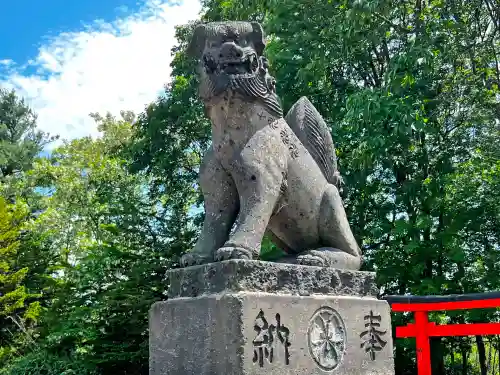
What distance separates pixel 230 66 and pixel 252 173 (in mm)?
580

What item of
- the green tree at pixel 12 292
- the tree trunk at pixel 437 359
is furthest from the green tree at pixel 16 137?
the tree trunk at pixel 437 359

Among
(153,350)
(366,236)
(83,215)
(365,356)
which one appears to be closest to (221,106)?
(153,350)

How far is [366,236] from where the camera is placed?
34.2 ft

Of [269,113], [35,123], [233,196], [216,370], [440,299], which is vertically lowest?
[216,370]

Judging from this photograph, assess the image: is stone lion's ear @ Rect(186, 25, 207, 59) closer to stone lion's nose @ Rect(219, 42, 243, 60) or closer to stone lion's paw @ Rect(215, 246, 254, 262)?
stone lion's nose @ Rect(219, 42, 243, 60)

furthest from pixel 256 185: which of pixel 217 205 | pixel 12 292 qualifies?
pixel 12 292

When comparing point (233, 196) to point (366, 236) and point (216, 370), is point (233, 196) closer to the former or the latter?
point (216, 370)

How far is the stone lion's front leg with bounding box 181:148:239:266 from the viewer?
123 inches

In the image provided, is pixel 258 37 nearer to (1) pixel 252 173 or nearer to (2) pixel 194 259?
(1) pixel 252 173

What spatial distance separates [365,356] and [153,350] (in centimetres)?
117

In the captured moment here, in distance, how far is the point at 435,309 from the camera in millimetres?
7141

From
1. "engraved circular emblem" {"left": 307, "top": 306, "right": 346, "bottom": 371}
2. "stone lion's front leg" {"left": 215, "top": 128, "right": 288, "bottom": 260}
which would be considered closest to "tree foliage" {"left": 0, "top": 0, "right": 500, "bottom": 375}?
"stone lion's front leg" {"left": 215, "top": 128, "right": 288, "bottom": 260}

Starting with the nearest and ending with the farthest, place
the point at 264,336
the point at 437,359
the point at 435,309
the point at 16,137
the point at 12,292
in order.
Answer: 1. the point at 264,336
2. the point at 435,309
3. the point at 437,359
4. the point at 12,292
5. the point at 16,137

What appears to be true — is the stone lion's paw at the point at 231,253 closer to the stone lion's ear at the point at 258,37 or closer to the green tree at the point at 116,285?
the stone lion's ear at the point at 258,37
